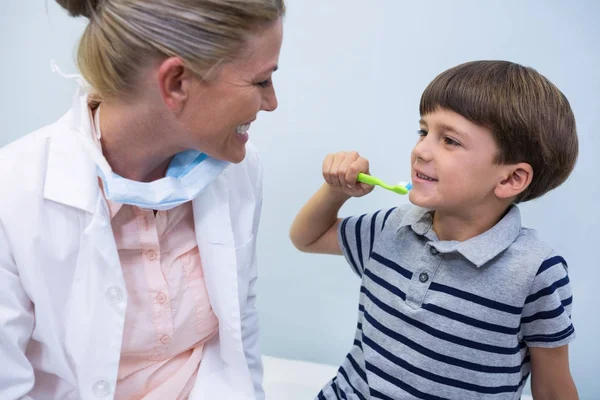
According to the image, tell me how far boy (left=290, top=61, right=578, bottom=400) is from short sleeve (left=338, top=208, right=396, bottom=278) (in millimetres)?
62

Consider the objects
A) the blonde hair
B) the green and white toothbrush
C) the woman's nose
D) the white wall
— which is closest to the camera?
the blonde hair

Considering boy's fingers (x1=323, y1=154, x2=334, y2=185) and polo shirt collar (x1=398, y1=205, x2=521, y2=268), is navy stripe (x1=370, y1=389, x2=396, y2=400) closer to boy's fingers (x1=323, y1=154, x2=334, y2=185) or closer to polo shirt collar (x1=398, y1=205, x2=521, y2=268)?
polo shirt collar (x1=398, y1=205, x2=521, y2=268)

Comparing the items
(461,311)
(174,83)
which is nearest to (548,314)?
(461,311)

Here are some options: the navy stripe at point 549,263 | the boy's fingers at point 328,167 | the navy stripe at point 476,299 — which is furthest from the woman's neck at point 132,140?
the navy stripe at point 549,263

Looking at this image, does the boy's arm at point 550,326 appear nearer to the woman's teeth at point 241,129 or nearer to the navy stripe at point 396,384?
the navy stripe at point 396,384

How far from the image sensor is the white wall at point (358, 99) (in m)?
1.20

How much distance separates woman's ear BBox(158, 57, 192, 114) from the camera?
0.71 m

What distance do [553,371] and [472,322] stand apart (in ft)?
0.51

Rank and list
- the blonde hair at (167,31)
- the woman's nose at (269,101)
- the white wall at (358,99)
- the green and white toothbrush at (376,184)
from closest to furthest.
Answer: the blonde hair at (167,31)
the woman's nose at (269,101)
the green and white toothbrush at (376,184)
the white wall at (358,99)

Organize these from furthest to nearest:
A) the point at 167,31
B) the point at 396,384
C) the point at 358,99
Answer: the point at 358,99 < the point at 396,384 < the point at 167,31

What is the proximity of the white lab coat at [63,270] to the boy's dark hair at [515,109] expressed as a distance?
429mm

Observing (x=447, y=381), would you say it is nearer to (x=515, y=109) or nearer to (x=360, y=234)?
(x=360, y=234)

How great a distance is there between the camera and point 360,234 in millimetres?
1007

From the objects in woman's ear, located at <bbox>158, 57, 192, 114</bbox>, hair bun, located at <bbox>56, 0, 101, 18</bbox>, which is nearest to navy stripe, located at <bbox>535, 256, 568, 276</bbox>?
woman's ear, located at <bbox>158, 57, 192, 114</bbox>
